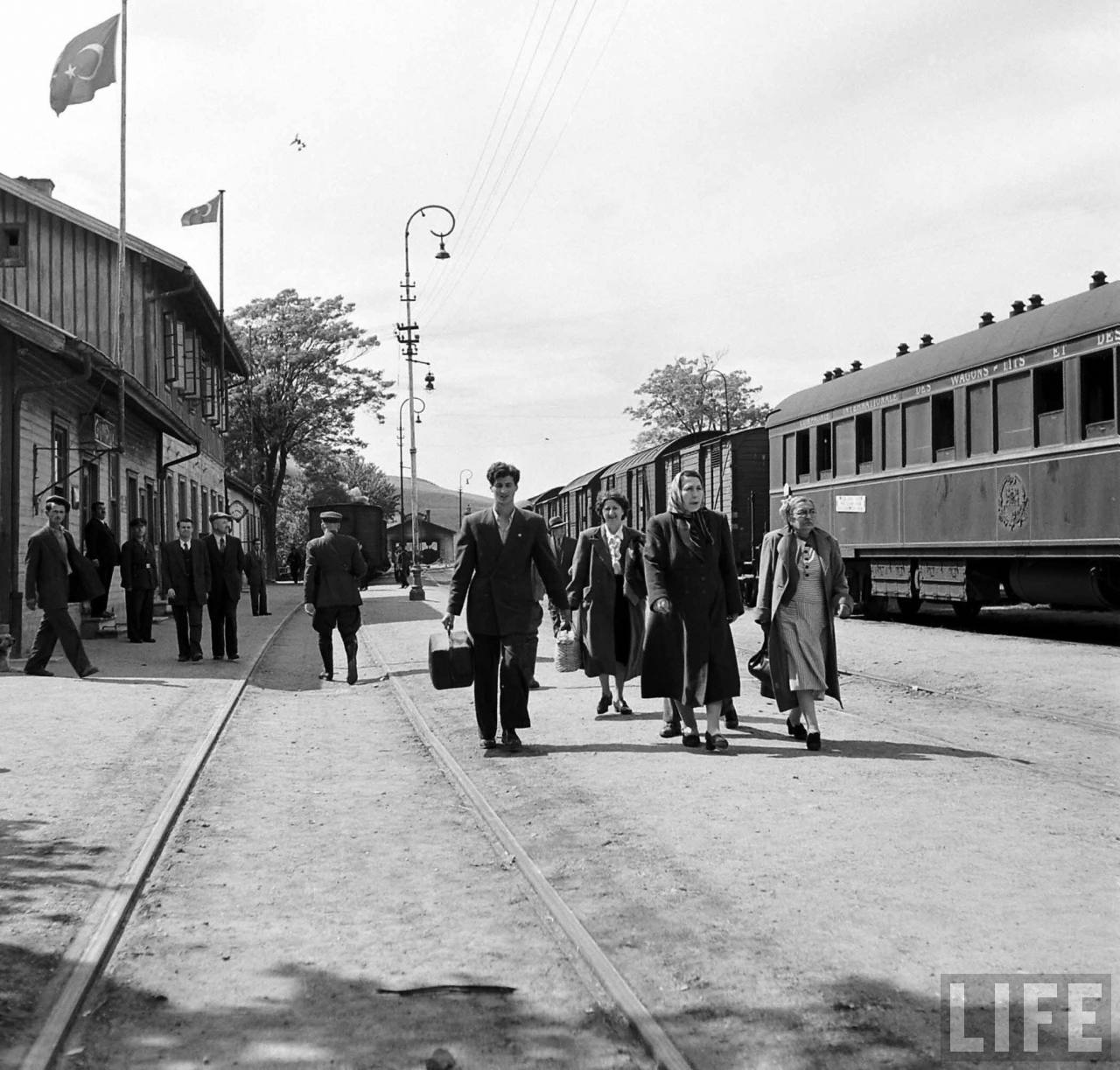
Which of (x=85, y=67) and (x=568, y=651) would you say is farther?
(x=85, y=67)

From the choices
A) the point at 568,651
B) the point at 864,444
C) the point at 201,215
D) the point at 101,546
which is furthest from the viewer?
the point at 201,215

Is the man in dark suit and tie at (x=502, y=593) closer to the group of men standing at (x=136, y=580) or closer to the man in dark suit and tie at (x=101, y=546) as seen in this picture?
the group of men standing at (x=136, y=580)

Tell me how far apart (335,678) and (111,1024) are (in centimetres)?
998

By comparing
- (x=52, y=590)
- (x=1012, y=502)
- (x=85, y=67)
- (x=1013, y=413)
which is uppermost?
(x=85, y=67)

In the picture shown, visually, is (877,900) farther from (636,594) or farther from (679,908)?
(636,594)

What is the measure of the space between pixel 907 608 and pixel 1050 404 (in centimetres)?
627

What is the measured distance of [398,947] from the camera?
169 inches

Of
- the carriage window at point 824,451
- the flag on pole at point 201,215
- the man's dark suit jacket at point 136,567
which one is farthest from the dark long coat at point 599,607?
the flag on pole at point 201,215

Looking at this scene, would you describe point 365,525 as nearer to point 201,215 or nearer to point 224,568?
point 201,215

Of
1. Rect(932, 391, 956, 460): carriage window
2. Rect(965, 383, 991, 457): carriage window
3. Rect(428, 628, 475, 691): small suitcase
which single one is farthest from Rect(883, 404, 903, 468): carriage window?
Rect(428, 628, 475, 691): small suitcase

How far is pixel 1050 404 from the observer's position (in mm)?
15680

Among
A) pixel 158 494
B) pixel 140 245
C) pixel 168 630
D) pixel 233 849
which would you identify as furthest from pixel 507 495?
pixel 158 494

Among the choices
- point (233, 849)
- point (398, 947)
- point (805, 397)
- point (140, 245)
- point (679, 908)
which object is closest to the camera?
point (398, 947)

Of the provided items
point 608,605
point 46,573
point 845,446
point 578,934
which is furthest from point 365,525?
point 578,934
